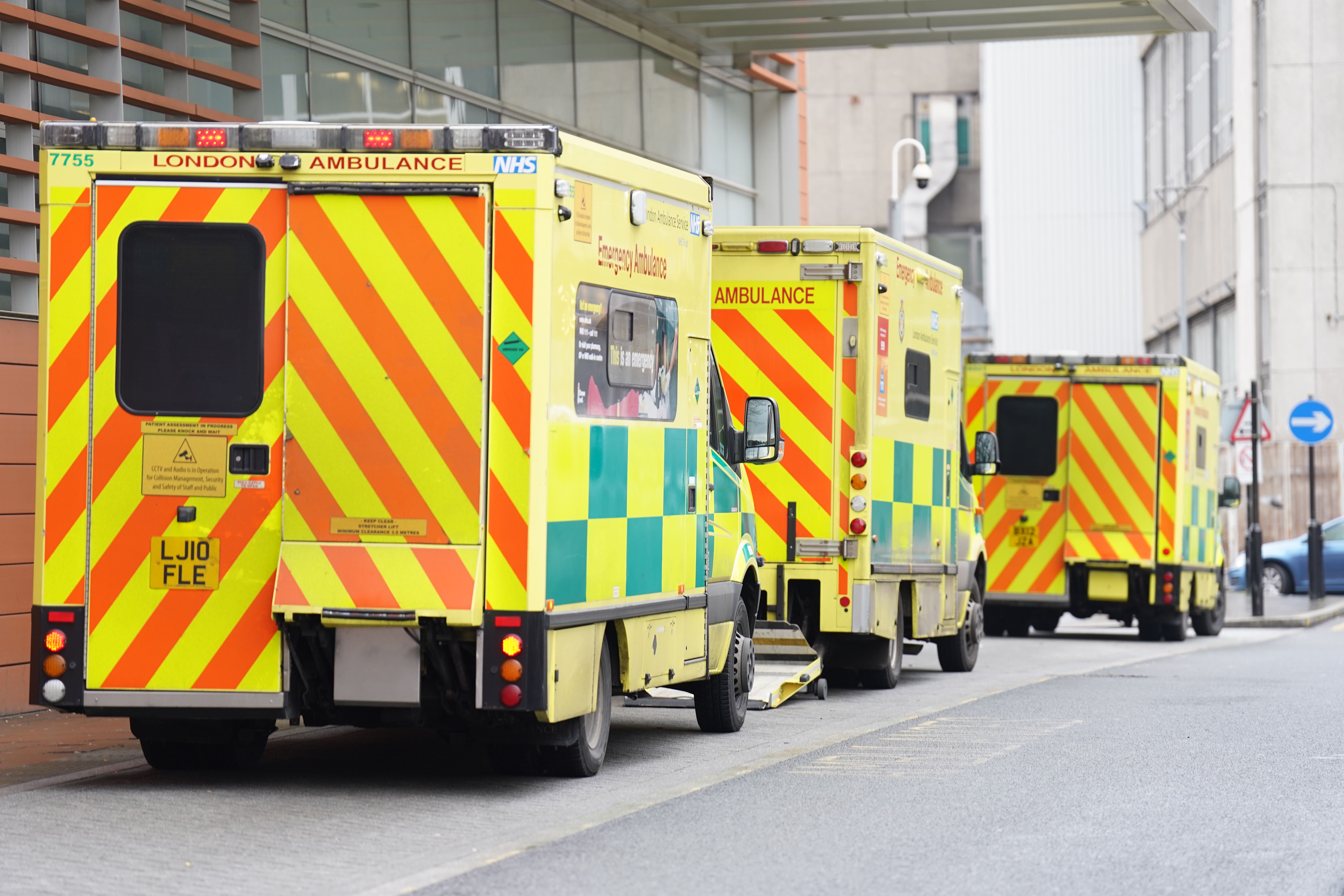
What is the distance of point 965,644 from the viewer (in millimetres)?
17000

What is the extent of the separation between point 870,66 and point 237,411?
177 feet

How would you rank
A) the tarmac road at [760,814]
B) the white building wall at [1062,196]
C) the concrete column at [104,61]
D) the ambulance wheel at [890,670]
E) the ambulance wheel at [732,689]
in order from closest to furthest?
the tarmac road at [760,814]
the ambulance wheel at [732,689]
the concrete column at [104,61]
the ambulance wheel at [890,670]
the white building wall at [1062,196]

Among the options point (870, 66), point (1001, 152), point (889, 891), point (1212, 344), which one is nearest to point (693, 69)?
point (889, 891)

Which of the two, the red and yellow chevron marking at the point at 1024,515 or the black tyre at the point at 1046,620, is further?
the black tyre at the point at 1046,620

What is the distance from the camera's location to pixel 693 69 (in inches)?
893

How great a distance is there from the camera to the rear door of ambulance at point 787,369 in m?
13.8

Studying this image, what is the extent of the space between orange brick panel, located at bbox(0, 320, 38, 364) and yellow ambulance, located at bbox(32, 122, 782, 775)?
11.0 ft

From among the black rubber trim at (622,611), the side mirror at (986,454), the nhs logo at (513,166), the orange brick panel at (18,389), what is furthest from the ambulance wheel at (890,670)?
the nhs logo at (513,166)

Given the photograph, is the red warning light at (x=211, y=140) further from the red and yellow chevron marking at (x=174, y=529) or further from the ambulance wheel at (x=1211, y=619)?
the ambulance wheel at (x=1211, y=619)

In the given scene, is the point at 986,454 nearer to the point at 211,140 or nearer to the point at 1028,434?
the point at 1028,434

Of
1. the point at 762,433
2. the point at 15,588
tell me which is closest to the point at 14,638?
the point at 15,588

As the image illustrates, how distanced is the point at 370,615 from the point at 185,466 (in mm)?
1105

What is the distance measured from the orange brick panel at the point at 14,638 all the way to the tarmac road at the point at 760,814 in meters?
2.03

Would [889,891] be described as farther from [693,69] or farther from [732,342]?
[693,69]
